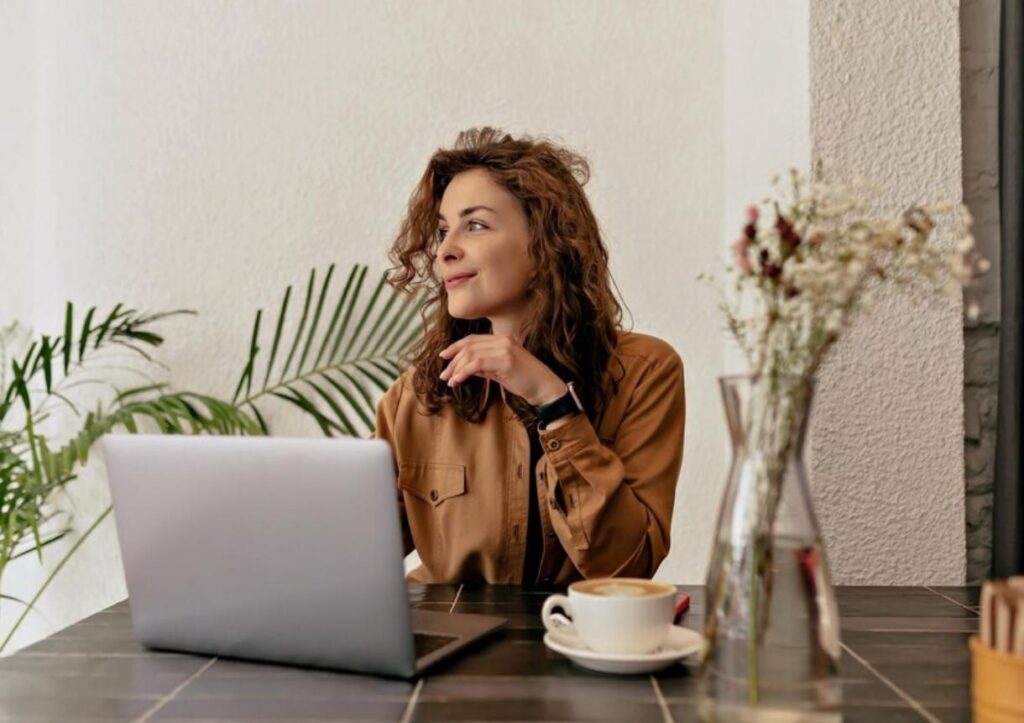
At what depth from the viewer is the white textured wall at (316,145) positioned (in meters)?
3.08

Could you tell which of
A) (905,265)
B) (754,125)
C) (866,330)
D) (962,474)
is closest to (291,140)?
(754,125)

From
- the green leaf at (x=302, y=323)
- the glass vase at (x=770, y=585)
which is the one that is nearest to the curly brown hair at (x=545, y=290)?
the green leaf at (x=302, y=323)

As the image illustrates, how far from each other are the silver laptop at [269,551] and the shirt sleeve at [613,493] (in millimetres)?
564

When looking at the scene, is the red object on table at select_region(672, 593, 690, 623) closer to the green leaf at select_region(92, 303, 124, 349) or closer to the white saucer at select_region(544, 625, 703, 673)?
the white saucer at select_region(544, 625, 703, 673)

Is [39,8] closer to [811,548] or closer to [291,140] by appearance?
[291,140]

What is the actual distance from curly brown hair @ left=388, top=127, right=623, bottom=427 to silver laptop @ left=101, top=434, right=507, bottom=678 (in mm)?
842

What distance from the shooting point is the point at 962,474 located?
2.07 metres

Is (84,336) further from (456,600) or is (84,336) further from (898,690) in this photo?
(898,690)

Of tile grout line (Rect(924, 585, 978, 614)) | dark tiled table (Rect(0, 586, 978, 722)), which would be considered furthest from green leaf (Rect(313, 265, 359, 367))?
tile grout line (Rect(924, 585, 978, 614))

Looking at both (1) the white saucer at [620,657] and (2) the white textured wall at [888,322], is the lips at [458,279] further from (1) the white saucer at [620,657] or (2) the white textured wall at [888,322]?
(1) the white saucer at [620,657]

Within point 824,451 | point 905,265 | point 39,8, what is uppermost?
point 39,8

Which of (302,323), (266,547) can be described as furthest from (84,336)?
(266,547)

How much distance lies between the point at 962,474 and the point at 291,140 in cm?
203

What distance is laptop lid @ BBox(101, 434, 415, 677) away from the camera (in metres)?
1.05
